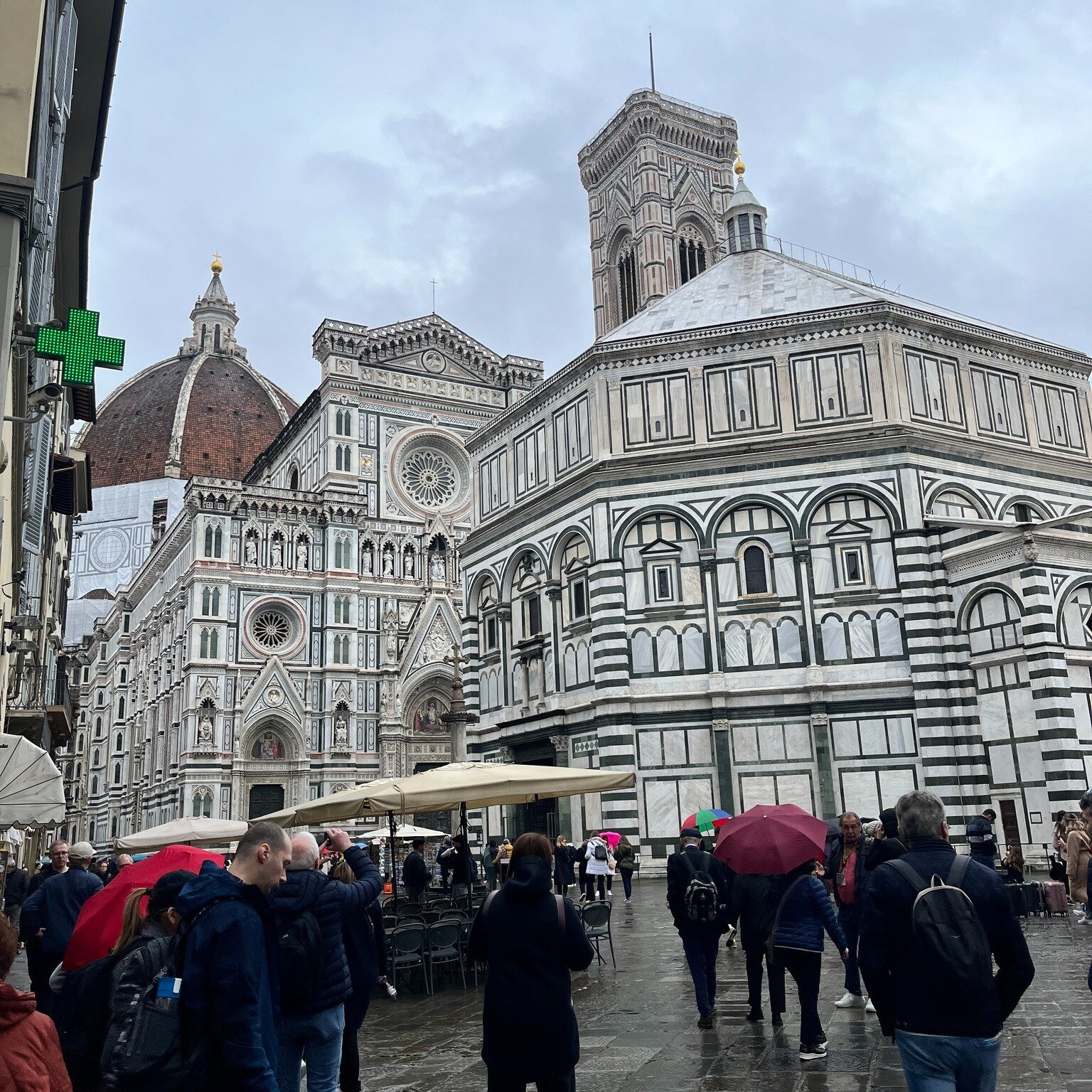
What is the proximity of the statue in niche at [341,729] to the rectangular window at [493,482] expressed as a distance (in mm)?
21234

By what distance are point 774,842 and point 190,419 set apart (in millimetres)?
101013

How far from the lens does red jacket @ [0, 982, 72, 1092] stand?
124 inches

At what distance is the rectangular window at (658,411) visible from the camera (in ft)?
93.1

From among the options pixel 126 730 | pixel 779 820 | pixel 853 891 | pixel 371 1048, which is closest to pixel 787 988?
pixel 853 891

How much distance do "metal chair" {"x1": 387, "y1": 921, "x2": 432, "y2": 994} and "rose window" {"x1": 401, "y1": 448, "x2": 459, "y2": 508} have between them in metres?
48.7

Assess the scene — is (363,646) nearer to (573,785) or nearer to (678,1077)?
(573,785)

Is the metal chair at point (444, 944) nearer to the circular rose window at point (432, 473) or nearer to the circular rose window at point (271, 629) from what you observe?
the circular rose window at point (271, 629)

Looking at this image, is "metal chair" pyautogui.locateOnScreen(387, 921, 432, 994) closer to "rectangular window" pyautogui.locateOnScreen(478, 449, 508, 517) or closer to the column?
the column

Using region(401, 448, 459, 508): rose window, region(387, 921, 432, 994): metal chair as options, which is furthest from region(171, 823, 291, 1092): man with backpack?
region(401, 448, 459, 508): rose window

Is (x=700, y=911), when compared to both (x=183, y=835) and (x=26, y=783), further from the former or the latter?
(x=183, y=835)

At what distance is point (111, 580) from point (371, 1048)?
90.4 meters

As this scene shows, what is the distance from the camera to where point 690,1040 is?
334 inches

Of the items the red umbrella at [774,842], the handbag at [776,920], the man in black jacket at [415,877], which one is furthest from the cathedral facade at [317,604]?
the handbag at [776,920]

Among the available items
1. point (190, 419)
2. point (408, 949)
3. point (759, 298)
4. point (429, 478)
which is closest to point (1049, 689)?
point (759, 298)
